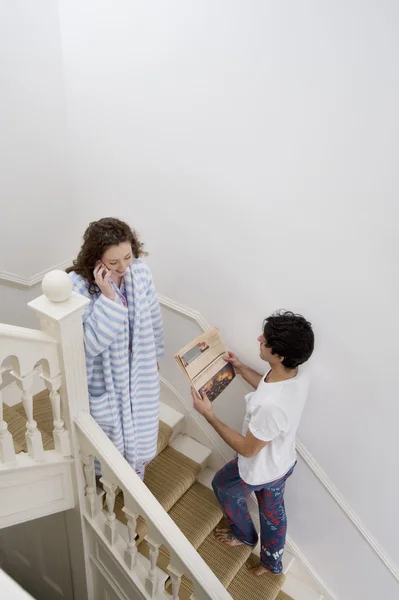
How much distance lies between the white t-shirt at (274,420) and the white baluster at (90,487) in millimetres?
734

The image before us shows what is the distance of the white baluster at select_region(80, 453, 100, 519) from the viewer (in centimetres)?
215

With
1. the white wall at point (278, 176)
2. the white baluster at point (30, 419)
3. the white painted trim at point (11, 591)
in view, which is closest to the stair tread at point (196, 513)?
the white wall at point (278, 176)

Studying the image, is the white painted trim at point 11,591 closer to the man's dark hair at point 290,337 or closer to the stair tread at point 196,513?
the man's dark hair at point 290,337

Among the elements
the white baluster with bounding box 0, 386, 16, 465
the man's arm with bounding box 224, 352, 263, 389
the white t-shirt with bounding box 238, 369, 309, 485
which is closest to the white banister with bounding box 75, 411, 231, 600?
the white baluster with bounding box 0, 386, 16, 465

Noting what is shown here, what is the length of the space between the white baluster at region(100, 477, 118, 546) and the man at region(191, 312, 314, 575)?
0.55 m

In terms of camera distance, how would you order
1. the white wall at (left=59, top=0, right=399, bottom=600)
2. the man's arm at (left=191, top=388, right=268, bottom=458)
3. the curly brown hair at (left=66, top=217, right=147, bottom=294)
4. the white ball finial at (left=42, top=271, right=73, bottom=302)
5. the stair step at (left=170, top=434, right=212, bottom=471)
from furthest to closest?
the stair step at (left=170, top=434, right=212, bottom=471) < the man's arm at (left=191, top=388, right=268, bottom=458) < the curly brown hair at (left=66, top=217, right=147, bottom=294) < the white wall at (left=59, top=0, right=399, bottom=600) < the white ball finial at (left=42, top=271, right=73, bottom=302)

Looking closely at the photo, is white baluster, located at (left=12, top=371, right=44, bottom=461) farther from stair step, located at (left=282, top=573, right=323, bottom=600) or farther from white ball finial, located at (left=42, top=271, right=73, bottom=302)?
stair step, located at (left=282, top=573, right=323, bottom=600)

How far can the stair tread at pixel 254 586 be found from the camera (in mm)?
2764

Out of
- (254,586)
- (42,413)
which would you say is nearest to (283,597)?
(254,586)

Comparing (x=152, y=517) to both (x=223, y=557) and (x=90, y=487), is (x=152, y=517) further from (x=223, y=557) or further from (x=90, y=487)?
(x=223, y=557)

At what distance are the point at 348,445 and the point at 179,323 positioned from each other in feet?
3.76

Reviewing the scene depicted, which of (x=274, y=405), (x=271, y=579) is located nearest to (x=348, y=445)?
(x=274, y=405)

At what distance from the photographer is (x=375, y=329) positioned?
2111mm

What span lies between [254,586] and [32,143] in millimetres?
2829
